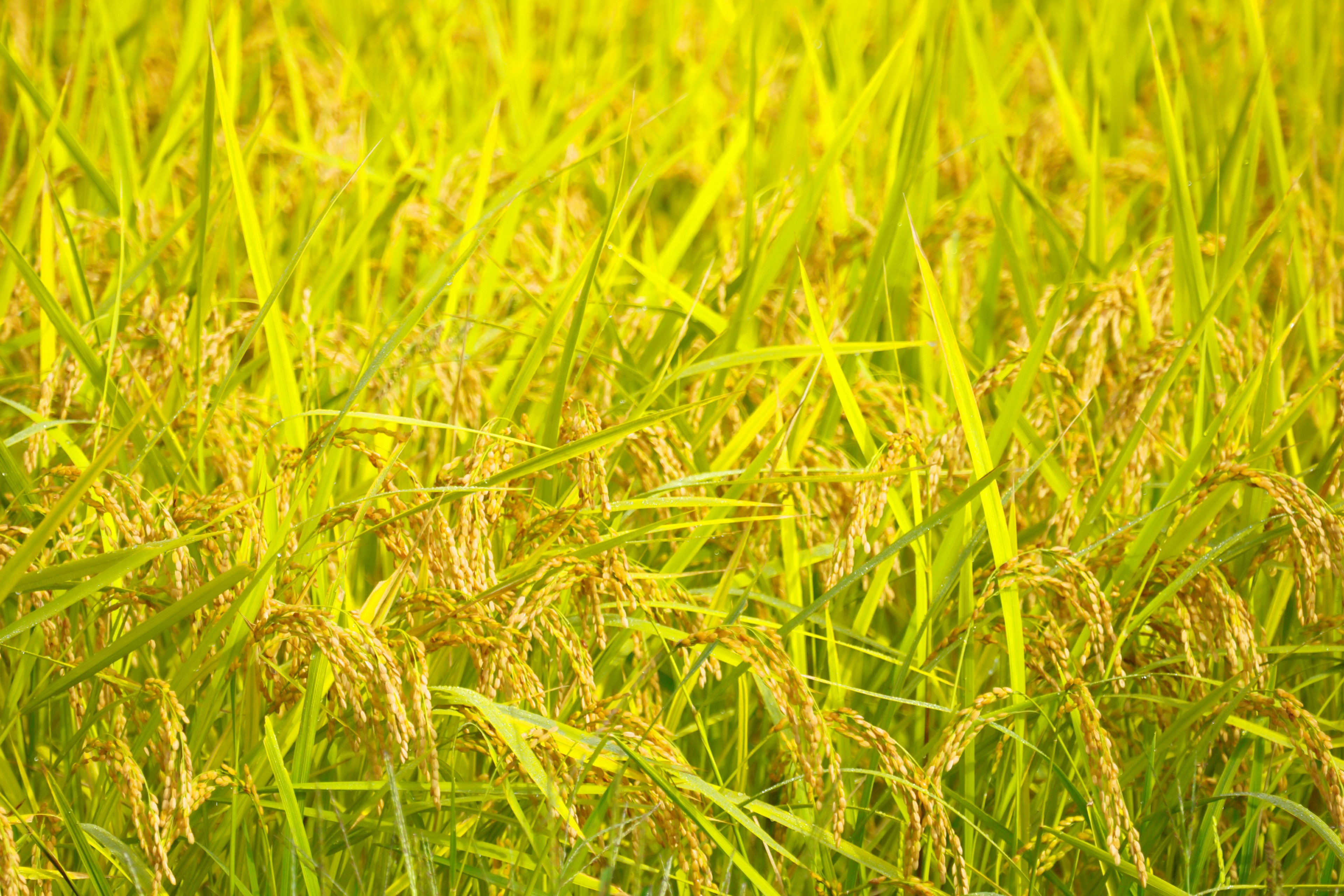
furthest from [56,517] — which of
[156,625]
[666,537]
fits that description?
[666,537]

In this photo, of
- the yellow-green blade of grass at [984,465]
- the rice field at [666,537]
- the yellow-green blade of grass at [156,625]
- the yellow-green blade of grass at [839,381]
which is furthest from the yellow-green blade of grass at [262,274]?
the yellow-green blade of grass at [984,465]

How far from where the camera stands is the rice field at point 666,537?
4.08 feet

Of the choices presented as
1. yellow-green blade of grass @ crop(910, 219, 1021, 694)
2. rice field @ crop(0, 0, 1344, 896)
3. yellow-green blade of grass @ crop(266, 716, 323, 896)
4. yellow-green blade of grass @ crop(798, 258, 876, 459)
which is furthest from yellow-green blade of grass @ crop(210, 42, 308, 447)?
yellow-green blade of grass @ crop(910, 219, 1021, 694)

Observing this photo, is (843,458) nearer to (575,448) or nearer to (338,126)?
(575,448)

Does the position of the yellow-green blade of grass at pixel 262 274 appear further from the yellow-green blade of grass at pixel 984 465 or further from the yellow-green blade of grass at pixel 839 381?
the yellow-green blade of grass at pixel 984 465

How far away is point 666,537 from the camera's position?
5.64 ft

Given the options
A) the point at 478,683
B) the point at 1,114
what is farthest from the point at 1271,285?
the point at 1,114

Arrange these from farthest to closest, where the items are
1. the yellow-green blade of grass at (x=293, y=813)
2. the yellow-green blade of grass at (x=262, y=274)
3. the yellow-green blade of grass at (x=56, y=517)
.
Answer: the yellow-green blade of grass at (x=262, y=274), the yellow-green blade of grass at (x=293, y=813), the yellow-green blade of grass at (x=56, y=517)

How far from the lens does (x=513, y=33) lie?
3.84m

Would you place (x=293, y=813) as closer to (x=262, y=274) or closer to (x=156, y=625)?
(x=156, y=625)

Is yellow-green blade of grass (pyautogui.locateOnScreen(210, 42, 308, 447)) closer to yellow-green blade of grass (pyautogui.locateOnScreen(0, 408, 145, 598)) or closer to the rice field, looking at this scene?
the rice field

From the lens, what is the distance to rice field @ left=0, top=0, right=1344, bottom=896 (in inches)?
49.0

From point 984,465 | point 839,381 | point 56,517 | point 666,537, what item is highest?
point 56,517

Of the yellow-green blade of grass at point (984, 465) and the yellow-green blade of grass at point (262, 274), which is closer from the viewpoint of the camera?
the yellow-green blade of grass at point (984, 465)
